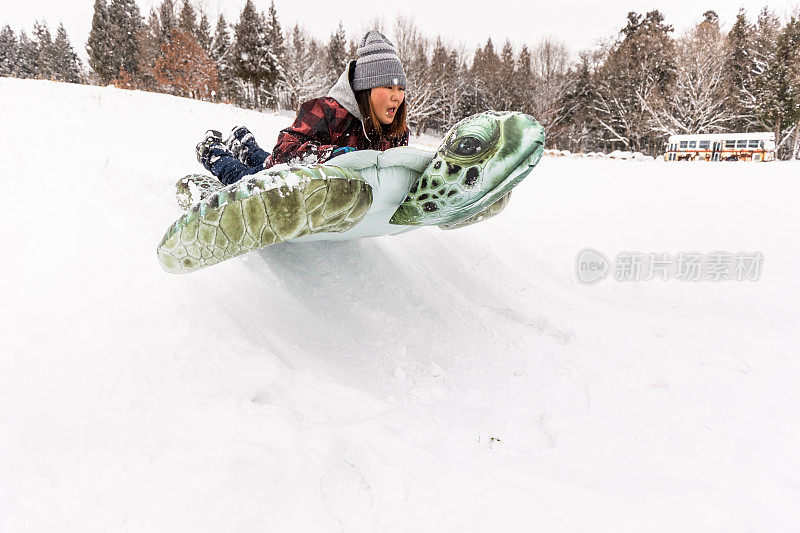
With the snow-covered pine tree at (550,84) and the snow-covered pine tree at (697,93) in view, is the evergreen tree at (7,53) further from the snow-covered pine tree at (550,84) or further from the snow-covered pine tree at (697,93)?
the snow-covered pine tree at (697,93)

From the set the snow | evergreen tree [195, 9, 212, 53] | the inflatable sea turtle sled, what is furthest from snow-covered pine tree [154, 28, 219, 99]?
the inflatable sea turtle sled

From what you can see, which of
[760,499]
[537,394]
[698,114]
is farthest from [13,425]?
[698,114]

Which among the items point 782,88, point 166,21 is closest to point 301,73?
point 166,21

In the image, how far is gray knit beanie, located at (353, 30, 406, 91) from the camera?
239 cm

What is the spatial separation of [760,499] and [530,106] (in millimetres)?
32796

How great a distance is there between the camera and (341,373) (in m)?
2.08

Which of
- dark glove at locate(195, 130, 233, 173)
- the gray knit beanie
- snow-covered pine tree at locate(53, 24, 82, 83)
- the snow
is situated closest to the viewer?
the snow

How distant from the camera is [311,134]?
2270 millimetres

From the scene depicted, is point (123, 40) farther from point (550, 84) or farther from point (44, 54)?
point (550, 84)

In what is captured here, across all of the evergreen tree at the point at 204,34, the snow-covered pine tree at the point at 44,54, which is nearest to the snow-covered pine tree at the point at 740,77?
the evergreen tree at the point at 204,34

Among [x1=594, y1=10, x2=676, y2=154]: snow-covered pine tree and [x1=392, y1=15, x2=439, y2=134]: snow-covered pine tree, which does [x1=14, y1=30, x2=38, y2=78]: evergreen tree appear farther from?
[x1=594, y1=10, x2=676, y2=154]: snow-covered pine tree

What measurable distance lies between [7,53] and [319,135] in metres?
58.3

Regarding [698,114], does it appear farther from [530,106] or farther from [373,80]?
[373,80]

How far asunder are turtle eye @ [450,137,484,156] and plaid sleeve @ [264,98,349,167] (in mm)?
572
